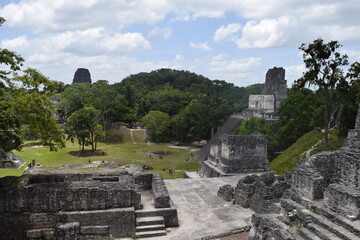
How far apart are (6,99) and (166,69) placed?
95.5 metres

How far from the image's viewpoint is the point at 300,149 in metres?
22.8

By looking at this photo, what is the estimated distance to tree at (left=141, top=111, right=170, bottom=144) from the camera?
38062mm

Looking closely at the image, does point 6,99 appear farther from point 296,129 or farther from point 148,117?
point 148,117

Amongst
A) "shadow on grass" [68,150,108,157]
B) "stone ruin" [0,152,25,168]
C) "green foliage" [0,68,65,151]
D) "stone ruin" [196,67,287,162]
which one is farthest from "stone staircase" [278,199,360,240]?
"shadow on grass" [68,150,108,157]

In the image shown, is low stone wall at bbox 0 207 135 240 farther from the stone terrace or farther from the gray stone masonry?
the gray stone masonry

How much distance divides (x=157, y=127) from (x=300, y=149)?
19664 mm

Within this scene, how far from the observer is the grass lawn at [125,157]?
27938 millimetres

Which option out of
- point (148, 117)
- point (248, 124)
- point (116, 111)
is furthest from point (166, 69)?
point (248, 124)

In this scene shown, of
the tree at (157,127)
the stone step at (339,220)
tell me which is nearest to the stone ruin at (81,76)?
the tree at (157,127)

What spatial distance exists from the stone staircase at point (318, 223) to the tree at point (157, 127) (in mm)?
28806

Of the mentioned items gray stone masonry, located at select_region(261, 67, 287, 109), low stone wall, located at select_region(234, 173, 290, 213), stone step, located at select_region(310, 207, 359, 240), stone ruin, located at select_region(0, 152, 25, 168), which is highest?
gray stone masonry, located at select_region(261, 67, 287, 109)

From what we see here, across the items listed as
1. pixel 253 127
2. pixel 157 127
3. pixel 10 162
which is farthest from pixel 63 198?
pixel 157 127

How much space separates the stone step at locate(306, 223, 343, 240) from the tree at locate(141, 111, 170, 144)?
29913 mm

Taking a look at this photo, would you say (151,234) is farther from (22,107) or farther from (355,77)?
(355,77)
